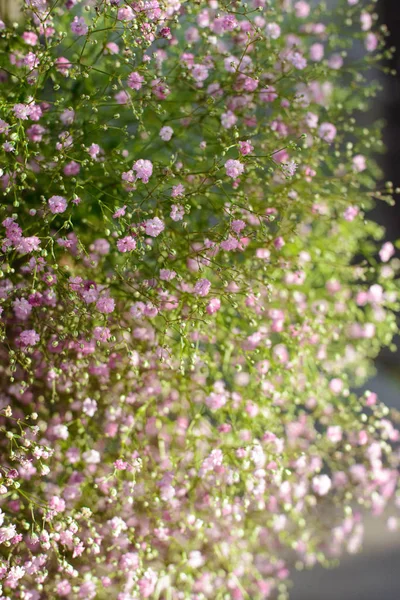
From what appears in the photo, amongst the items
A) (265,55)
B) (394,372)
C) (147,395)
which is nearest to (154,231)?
(147,395)

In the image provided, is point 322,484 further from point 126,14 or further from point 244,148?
point 126,14

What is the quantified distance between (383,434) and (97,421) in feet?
1.38

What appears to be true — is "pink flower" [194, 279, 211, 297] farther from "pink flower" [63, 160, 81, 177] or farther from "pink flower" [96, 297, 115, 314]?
"pink flower" [63, 160, 81, 177]

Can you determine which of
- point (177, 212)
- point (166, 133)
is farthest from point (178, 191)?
point (166, 133)

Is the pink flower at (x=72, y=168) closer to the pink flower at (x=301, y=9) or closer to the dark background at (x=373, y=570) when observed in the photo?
the pink flower at (x=301, y=9)

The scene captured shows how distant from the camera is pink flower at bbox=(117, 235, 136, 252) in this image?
73 centimetres

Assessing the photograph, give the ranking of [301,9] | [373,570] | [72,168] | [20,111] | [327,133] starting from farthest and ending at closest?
[373,570], [301,9], [327,133], [72,168], [20,111]

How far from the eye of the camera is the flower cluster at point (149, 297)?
748 millimetres

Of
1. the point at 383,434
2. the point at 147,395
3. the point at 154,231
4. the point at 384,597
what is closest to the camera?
the point at 154,231

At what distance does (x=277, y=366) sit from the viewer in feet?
3.00

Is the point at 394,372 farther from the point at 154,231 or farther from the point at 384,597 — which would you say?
the point at 154,231

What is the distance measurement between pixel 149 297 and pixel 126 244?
0.07 meters

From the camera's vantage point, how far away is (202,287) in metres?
0.74

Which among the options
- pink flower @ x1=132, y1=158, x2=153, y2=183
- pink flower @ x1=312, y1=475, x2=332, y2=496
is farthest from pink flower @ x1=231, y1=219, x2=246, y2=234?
pink flower @ x1=312, y1=475, x2=332, y2=496
